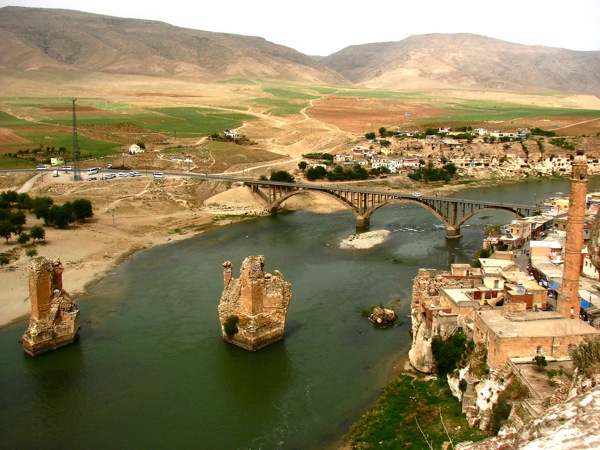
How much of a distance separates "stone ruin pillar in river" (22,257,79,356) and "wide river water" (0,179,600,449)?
2.19ft

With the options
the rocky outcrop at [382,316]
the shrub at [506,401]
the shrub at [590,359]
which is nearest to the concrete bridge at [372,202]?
the rocky outcrop at [382,316]

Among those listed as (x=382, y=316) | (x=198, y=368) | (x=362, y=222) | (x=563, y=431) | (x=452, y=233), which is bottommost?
(x=198, y=368)

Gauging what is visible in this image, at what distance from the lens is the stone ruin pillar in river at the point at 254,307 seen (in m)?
32.6

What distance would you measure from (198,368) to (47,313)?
9100 mm

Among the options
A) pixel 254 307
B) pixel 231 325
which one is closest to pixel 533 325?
pixel 254 307

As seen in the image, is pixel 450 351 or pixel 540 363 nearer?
pixel 540 363

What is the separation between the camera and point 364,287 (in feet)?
146

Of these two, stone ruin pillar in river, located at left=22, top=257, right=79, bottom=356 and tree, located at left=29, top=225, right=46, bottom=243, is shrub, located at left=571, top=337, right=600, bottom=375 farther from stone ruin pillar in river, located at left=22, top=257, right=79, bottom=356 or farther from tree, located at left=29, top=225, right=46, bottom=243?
tree, located at left=29, top=225, right=46, bottom=243

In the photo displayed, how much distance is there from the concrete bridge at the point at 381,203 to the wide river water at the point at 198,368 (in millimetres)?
10913

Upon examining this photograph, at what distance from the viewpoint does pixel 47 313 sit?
33.8m

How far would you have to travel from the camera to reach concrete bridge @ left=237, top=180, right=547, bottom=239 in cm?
6000

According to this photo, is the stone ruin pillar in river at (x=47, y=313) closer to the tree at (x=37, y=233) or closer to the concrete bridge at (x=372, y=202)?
the tree at (x=37, y=233)

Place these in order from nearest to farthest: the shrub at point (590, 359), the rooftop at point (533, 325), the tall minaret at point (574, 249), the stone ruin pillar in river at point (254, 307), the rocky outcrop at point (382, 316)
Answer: the shrub at point (590, 359) < the rooftop at point (533, 325) < the tall minaret at point (574, 249) < the stone ruin pillar in river at point (254, 307) < the rocky outcrop at point (382, 316)

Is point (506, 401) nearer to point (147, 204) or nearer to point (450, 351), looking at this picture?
point (450, 351)
